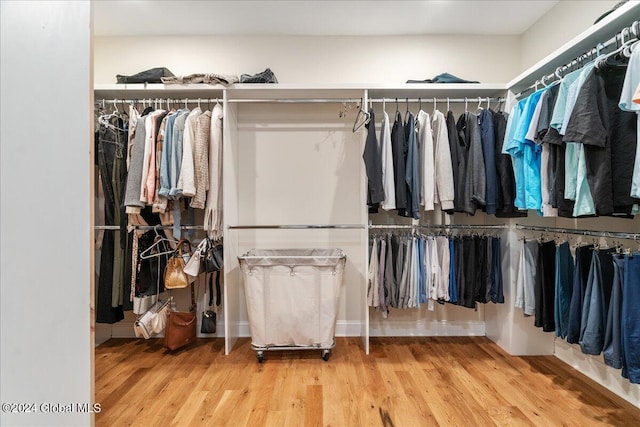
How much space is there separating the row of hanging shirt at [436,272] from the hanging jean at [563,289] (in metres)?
0.46

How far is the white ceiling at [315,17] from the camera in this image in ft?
7.79

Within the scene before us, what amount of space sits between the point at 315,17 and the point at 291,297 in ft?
7.27

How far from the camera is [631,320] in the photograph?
141cm

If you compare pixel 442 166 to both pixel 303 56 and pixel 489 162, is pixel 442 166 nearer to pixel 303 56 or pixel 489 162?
pixel 489 162

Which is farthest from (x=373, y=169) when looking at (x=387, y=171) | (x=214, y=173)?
(x=214, y=173)

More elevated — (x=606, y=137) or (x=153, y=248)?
(x=606, y=137)

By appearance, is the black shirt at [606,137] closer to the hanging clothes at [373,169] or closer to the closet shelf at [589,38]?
the closet shelf at [589,38]

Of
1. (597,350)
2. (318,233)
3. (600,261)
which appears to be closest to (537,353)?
(597,350)

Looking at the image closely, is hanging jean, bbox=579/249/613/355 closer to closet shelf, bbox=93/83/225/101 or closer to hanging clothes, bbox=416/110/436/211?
hanging clothes, bbox=416/110/436/211

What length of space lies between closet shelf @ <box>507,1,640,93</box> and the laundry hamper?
1817 millimetres

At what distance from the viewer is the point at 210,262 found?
233cm

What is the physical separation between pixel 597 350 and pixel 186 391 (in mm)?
2270

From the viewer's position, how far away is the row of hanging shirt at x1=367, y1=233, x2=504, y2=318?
2.31 metres

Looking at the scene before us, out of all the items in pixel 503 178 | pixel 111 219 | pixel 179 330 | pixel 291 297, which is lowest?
pixel 179 330
